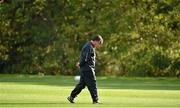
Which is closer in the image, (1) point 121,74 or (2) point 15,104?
(2) point 15,104

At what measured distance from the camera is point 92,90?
2117 centimetres

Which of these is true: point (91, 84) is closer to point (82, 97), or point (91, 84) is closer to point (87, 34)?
point (82, 97)

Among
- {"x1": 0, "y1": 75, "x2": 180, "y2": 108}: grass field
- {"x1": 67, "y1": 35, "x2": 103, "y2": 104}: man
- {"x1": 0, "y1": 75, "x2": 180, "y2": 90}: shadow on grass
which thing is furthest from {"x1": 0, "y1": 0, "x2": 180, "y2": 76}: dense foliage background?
{"x1": 67, "y1": 35, "x2": 103, "y2": 104}: man

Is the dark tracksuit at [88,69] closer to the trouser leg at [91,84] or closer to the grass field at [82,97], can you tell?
the trouser leg at [91,84]

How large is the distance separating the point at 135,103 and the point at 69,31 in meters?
23.7

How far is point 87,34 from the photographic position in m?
44.4

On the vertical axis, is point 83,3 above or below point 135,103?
above

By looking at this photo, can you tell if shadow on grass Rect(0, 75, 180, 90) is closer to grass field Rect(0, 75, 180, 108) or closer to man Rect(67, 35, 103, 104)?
grass field Rect(0, 75, 180, 108)

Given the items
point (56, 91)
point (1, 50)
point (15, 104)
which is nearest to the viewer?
point (15, 104)

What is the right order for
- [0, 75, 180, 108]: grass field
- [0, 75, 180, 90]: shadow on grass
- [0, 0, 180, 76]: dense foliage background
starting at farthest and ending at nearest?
[0, 0, 180, 76]: dense foliage background → [0, 75, 180, 90]: shadow on grass → [0, 75, 180, 108]: grass field

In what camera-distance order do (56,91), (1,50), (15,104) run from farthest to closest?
(1,50) < (56,91) < (15,104)

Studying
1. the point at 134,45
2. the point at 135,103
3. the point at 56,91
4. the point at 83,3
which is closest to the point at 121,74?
the point at 134,45

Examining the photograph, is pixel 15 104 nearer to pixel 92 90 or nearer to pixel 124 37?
pixel 92 90

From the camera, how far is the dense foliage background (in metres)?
43.4
